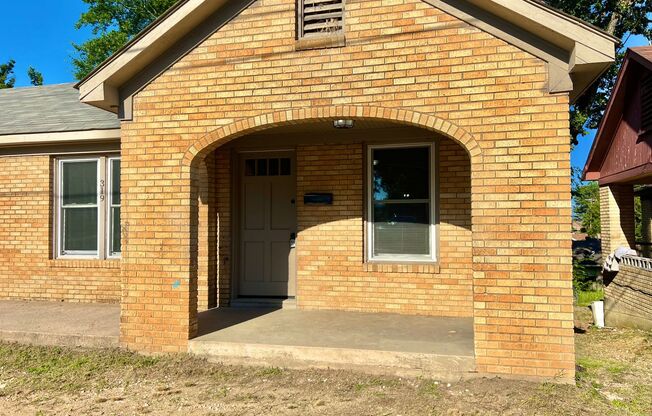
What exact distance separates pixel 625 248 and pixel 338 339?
7.38 metres

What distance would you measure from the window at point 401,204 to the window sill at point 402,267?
0.08 meters

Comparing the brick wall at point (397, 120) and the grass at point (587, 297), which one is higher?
the brick wall at point (397, 120)

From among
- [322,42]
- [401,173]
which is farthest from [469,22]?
[401,173]

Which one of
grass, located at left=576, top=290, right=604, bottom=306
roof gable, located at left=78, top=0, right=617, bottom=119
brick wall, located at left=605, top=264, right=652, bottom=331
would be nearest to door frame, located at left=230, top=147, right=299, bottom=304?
roof gable, located at left=78, top=0, right=617, bottom=119

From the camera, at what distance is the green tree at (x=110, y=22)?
73.4ft

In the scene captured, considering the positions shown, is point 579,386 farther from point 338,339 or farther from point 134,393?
point 134,393

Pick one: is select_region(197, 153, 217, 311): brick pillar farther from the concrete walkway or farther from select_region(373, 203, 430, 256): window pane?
select_region(373, 203, 430, 256): window pane

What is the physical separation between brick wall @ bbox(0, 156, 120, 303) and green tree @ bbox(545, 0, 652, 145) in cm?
1618

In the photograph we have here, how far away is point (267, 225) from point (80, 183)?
3.38 m

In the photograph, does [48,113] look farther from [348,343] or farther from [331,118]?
[348,343]

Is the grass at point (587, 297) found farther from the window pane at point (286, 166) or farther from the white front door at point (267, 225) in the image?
the window pane at point (286, 166)

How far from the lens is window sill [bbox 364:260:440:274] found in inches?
260

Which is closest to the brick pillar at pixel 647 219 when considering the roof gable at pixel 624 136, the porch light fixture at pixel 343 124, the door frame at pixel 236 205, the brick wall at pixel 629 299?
the roof gable at pixel 624 136

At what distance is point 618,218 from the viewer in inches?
410
